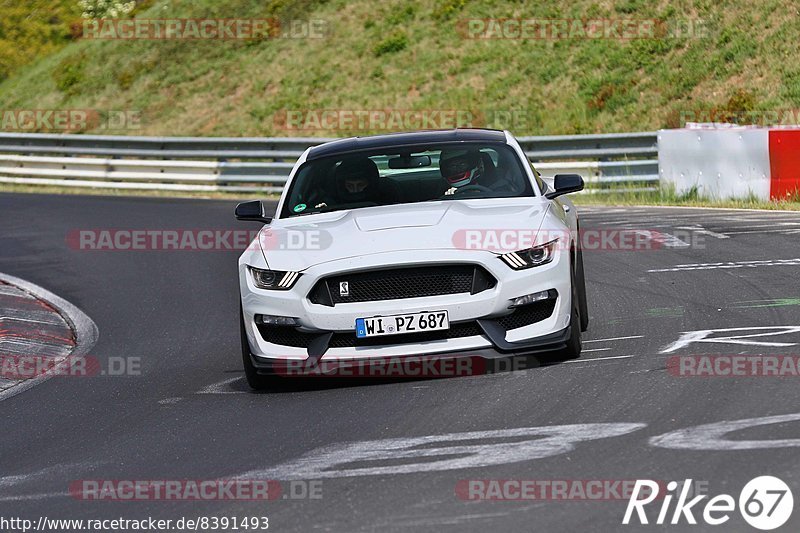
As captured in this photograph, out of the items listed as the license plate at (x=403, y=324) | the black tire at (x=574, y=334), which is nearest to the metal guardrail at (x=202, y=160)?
the black tire at (x=574, y=334)

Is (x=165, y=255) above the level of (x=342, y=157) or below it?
below

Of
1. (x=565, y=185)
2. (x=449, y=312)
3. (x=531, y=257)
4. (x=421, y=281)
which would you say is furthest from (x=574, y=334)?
(x=565, y=185)

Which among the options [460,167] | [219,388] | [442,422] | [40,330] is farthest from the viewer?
[40,330]

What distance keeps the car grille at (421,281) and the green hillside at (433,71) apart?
21.1 metres

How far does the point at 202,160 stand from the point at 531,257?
22321 mm

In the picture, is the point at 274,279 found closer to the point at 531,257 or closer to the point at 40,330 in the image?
the point at 531,257

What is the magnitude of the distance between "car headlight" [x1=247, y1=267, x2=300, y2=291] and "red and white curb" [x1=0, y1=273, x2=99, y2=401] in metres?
2.16

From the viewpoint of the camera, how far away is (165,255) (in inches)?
655

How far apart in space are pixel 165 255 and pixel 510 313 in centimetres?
978

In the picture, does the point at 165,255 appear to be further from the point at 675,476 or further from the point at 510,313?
the point at 675,476

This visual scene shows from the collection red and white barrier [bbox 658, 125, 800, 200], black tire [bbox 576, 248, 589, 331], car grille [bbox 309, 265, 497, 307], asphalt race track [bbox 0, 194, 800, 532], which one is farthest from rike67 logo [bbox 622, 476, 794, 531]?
red and white barrier [bbox 658, 125, 800, 200]

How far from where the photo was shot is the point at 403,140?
30.5 ft

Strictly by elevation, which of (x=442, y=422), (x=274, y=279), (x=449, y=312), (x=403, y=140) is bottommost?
(x=442, y=422)

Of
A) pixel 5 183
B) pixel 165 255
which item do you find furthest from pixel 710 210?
pixel 5 183
